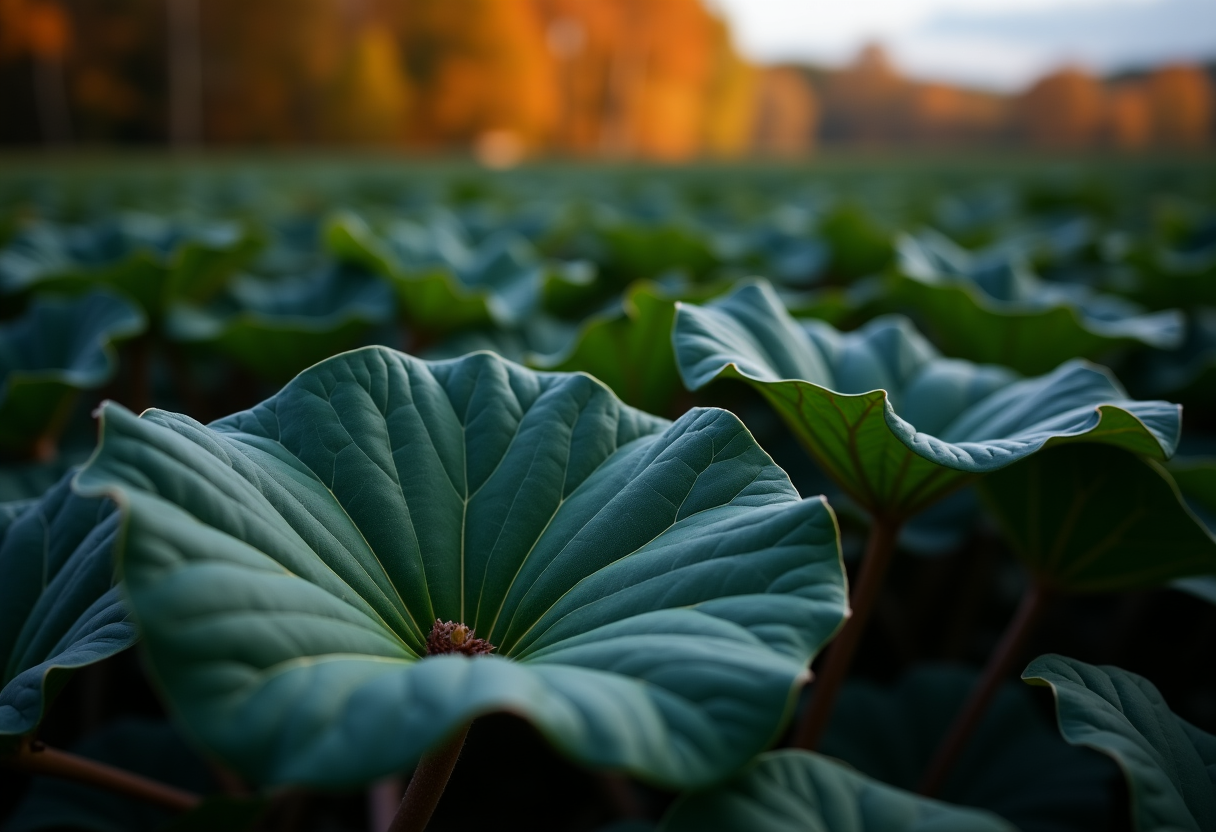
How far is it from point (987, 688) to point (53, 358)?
2.04m

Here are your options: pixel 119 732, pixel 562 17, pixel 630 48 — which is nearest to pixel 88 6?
pixel 562 17

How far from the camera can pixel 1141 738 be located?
0.78 metres

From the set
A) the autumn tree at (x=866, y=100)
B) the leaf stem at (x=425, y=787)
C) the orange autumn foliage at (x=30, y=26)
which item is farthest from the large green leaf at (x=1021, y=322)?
the autumn tree at (x=866, y=100)

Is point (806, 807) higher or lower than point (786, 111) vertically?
lower

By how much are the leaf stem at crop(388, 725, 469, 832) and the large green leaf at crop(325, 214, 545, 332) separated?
1.30 meters

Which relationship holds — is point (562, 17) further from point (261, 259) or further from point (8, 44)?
point (261, 259)

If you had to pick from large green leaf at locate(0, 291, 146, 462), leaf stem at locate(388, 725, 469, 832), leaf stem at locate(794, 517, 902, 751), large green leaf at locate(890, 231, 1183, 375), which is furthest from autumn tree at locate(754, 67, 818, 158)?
leaf stem at locate(388, 725, 469, 832)

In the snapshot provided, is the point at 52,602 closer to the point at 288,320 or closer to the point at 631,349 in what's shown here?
the point at 631,349

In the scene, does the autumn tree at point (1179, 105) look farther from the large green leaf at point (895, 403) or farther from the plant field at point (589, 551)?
the large green leaf at point (895, 403)

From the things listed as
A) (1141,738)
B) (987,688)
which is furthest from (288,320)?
(1141,738)

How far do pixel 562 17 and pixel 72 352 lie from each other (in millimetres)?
32754

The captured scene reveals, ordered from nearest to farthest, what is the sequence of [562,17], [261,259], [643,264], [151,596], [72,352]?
[151,596] → [72,352] → [643,264] → [261,259] → [562,17]

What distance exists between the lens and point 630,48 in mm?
32344

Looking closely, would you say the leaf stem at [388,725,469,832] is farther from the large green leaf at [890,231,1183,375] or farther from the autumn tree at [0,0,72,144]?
the autumn tree at [0,0,72,144]
